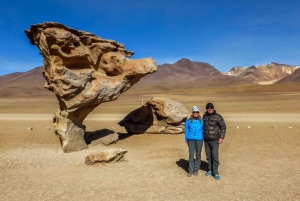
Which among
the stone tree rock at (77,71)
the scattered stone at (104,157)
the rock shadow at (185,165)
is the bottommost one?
the rock shadow at (185,165)

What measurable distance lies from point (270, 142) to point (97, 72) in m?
9.14

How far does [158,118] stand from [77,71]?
6284mm

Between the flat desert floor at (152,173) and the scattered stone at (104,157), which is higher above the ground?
the scattered stone at (104,157)

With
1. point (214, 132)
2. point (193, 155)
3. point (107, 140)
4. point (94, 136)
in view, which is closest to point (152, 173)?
point (193, 155)

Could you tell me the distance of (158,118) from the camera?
17.5 m

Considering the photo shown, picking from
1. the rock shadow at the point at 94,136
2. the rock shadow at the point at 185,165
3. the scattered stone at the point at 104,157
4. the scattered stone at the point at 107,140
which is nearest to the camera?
the rock shadow at the point at 185,165

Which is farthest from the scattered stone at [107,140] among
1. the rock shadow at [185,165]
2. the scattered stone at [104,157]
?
the rock shadow at [185,165]

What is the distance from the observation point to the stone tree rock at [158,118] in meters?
17.0

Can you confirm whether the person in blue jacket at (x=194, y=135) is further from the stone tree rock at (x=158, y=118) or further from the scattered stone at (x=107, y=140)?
the stone tree rock at (x=158, y=118)

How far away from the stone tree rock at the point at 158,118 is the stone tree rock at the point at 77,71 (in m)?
3.35

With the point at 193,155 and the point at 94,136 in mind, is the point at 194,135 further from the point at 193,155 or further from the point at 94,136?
the point at 94,136

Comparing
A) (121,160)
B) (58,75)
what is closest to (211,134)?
Answer: (121,160)

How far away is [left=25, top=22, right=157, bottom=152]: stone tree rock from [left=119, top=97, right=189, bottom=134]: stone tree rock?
11.0 feet

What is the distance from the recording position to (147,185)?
8.42 meters
